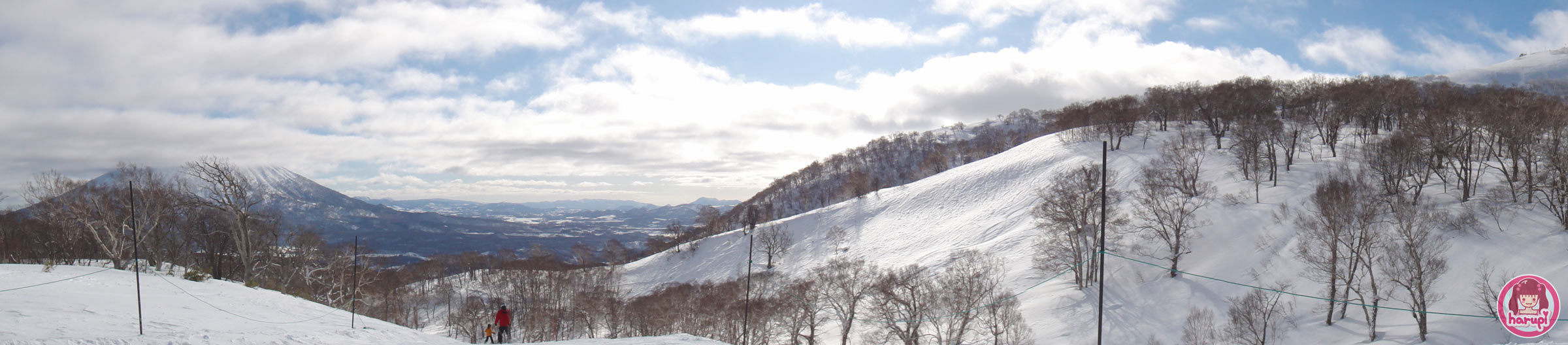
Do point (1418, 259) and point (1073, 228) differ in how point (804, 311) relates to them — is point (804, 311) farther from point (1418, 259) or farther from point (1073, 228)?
point (1418, 259)

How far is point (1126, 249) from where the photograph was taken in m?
63.2

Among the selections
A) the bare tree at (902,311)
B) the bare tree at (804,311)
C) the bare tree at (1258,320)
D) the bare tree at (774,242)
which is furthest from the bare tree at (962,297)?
the bare tree at (774,242)

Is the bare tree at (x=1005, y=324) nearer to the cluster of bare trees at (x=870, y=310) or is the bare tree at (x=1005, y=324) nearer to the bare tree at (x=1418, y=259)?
the cluster of bare trees at (x=870, y=310)

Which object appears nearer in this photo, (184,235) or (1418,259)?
(1418,259)

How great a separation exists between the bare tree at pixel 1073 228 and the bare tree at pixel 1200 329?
9672 mm

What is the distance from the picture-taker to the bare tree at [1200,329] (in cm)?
4381

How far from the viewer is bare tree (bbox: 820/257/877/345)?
57.2 metres

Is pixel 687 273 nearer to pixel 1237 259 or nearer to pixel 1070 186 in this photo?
pixel 1070 186

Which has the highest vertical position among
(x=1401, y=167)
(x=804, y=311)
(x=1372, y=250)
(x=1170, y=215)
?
(x=1401, y=167)

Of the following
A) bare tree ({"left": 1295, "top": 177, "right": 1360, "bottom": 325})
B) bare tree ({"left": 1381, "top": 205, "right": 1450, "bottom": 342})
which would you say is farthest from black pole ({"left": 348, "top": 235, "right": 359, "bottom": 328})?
bare tree ({"left": 1295, "top": 177, "right": 1360, "bottom": 325})

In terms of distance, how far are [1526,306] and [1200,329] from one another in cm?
2297

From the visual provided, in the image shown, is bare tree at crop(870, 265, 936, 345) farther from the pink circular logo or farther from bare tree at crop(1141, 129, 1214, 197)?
the pink circular logo

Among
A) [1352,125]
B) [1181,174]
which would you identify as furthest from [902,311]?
[1352,125]

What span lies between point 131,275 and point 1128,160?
102 meters
